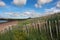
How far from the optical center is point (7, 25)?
9.50ft

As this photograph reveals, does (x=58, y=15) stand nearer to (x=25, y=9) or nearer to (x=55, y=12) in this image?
(x=55, y=12)

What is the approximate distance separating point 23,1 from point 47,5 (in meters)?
0.42

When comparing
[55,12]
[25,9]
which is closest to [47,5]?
[55,12]

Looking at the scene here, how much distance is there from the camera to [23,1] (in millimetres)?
2980

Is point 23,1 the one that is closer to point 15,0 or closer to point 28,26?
point 15,0

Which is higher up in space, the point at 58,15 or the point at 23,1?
the point at 23,1

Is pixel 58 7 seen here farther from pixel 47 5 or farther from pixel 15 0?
pixel 15 0

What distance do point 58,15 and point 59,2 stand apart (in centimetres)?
22

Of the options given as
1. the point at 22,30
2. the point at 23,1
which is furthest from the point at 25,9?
the point at 22,30

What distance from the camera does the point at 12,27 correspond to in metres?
2.91

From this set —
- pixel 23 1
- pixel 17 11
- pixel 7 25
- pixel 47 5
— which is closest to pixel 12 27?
pixel 7 25

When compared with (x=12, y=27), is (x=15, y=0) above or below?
above

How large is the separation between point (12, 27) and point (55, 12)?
2.53 ft

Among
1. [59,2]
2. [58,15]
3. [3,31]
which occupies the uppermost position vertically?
[59,2]
